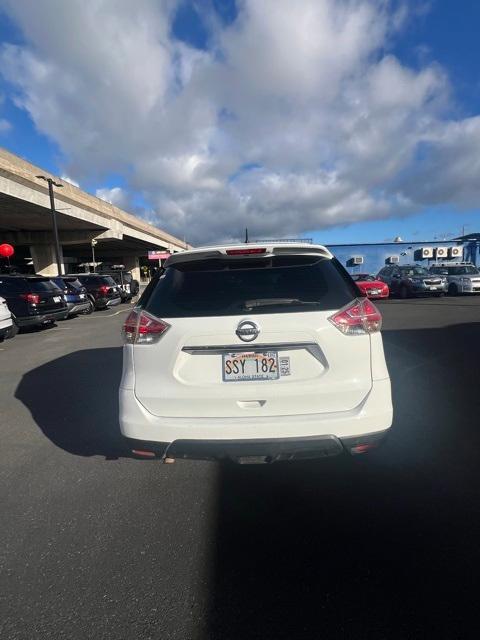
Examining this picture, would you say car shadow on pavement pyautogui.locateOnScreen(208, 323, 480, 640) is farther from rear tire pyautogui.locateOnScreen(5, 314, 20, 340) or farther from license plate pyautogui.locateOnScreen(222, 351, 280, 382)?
rear tire pyautogui.locateOnScreen(5, 314, 20, 340)

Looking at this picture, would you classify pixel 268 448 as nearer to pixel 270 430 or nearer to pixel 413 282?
pixel 270 430

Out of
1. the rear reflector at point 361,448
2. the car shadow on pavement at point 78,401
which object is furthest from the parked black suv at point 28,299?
the rear reflector at point 361,448

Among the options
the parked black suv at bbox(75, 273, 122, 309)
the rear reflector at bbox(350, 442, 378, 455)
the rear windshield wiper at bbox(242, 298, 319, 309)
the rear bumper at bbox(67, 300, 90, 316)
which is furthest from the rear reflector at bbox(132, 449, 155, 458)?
the parked black suv at bbox(75, 273, 122, 309)

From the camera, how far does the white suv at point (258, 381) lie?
8.73 ft

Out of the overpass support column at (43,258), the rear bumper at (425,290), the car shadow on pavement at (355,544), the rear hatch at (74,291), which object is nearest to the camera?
the car shadow on pavement at (355,544)

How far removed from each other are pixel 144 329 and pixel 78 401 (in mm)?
3050

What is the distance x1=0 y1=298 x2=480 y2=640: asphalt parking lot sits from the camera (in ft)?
6.46

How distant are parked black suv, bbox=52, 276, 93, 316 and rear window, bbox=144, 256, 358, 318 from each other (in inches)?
539

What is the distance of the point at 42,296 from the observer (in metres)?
12.2

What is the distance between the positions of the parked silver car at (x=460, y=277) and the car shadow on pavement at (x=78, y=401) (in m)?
20.1

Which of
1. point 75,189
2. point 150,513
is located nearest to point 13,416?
point 150,513

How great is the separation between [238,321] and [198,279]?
23.1 inches

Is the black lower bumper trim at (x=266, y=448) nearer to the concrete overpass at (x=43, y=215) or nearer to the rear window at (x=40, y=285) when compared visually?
the rear window at (x=40, y=285)

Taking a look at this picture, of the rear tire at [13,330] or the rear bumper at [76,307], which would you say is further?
the rear bumper at [76,307]
